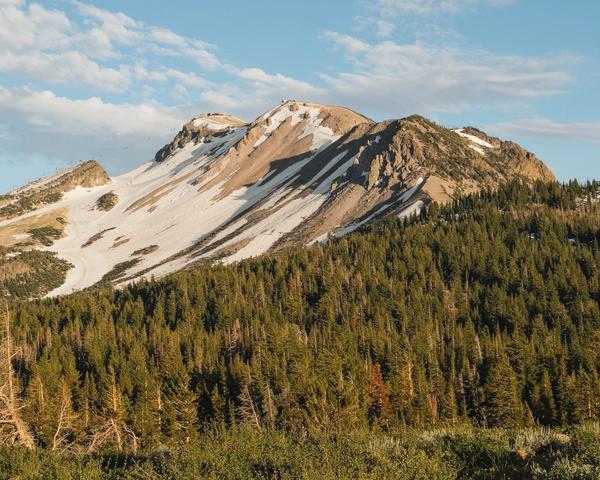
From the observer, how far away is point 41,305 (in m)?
166

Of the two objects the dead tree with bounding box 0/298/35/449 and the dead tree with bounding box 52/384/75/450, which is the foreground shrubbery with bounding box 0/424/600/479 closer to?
the dead tree with bounding box 52/384/75/450

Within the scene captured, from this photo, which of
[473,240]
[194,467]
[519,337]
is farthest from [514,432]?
[473,240]

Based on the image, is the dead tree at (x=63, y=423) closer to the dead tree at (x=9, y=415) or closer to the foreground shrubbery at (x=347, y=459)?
the dead tree at (x=9, y=415)

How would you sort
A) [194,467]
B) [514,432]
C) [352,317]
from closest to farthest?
[194,467]
[514,432]
[352,317]

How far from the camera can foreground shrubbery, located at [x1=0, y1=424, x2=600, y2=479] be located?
1488 centimetres

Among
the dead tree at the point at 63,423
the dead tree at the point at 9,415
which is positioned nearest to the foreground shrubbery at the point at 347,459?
the dead tree at the point at 63,423

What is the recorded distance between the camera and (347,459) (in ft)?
51.5

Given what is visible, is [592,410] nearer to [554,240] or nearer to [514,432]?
[514,432]

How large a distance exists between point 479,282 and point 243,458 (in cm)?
13267

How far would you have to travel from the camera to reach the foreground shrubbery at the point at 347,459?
14.9m

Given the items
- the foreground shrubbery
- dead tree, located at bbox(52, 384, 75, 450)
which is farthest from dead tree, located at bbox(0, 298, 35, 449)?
the foreground shrubbery

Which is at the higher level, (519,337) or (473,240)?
(473,240)

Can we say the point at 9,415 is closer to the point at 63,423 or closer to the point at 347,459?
the point at 347,459

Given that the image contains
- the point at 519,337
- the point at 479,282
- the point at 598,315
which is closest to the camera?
the point at 519,337
